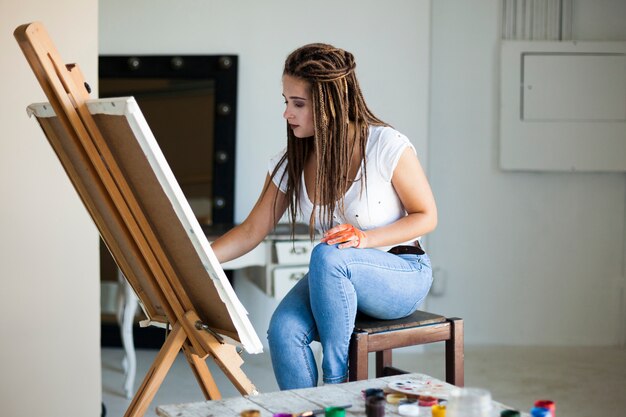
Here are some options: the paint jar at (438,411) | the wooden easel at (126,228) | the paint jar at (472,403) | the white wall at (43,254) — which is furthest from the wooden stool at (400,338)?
the white wall at (43,254)

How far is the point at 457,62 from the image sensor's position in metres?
4.73

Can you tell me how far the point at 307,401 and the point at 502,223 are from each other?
129 inches

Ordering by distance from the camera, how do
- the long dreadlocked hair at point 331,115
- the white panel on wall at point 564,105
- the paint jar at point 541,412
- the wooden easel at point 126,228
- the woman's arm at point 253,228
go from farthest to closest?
the white panel on wall at point 564,105 < the woman's arm at point 253,228 < the long dreadlocked hair at point 331,115 < the wooden easel at point 126,228 < the paint jar at point 541,412

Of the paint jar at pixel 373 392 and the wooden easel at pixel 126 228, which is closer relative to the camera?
the paint jar at pixel 373 392

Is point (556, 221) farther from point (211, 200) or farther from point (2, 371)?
point (2, 371)

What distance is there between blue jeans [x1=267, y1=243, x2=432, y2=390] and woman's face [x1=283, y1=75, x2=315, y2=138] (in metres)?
0.33

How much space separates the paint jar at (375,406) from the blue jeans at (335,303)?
0.50 m

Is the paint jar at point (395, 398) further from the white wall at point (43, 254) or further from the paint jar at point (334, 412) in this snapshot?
the white wall at point (43, 254)

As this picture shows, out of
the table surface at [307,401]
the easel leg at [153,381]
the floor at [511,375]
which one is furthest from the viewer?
the floor at [511,375]

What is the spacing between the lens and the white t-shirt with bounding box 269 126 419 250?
2184 mm

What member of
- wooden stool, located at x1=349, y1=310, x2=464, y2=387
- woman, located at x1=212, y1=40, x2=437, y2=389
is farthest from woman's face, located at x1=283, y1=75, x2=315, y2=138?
wooden stool, located at x1=349, y1=310, x2=464, y2=387

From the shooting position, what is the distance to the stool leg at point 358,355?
6.74 ft

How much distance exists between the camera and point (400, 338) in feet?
7.10

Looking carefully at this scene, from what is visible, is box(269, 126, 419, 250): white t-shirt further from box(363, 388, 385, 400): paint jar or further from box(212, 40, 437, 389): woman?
box(363, 388, 385, 400): paint jar
